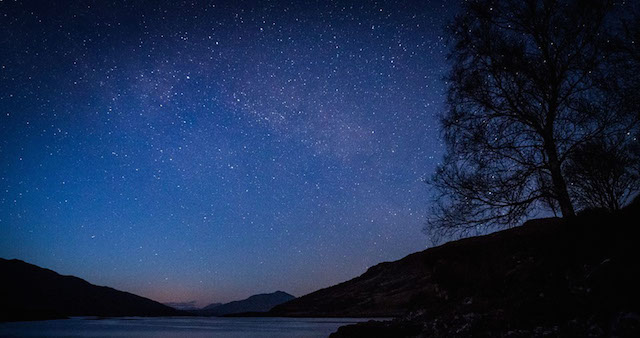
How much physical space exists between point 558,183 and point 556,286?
424cm

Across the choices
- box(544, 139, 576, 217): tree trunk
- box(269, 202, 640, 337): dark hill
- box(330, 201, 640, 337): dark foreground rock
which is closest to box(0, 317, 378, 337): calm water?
box(269, 202, 640, 337): dark hill

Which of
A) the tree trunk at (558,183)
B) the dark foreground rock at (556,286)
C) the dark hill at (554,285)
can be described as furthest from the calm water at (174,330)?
the tree trunk at (558,183)

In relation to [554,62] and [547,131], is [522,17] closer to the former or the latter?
[554,62]

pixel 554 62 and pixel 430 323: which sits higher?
pixel 554 62

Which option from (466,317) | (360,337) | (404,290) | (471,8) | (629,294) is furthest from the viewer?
(404,290)

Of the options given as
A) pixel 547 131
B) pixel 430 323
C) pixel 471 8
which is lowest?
pixel 430 323

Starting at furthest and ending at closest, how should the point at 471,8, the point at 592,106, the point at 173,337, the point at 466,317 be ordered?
the point at 173,337 < the point at 471,8 < the point at 592,106 < the point at 466,317

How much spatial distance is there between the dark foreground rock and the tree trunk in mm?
1077

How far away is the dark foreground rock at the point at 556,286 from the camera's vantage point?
5.71m

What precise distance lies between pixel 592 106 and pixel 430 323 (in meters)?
7.94

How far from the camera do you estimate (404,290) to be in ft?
625

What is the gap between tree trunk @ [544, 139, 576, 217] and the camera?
34.7 ft

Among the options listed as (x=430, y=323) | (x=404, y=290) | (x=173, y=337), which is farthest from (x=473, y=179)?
(x=404, y=290)

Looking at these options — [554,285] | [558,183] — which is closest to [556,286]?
[554,285]
